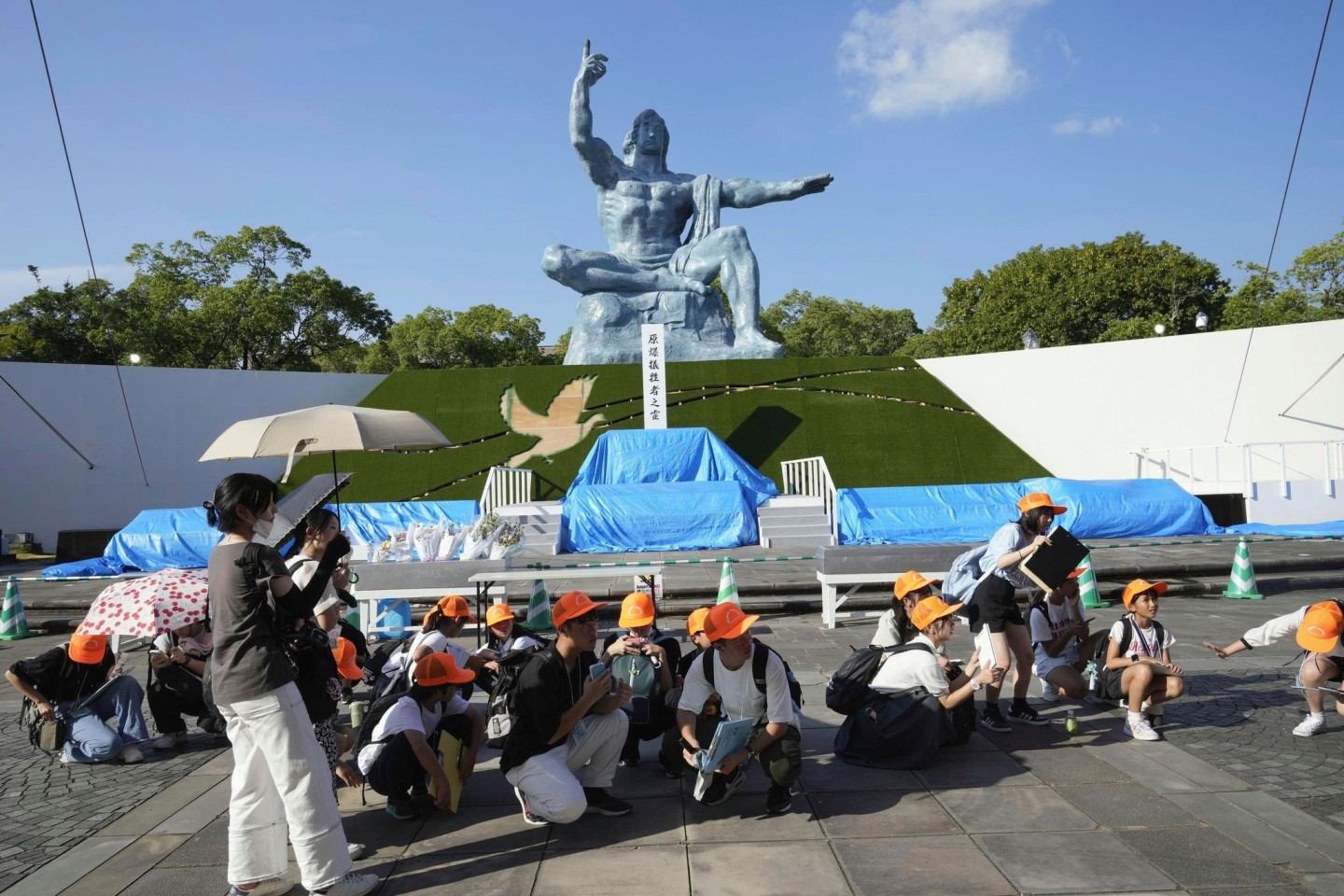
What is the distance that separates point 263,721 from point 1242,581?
29.6ft

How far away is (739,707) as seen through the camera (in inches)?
147

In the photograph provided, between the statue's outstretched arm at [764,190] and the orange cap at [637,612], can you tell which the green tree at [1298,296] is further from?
the orange cap at [637,612]

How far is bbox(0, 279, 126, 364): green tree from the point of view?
1100 inches

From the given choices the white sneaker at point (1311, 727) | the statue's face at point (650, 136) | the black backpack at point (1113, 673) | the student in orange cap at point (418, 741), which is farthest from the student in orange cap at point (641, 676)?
the statue's face at point (650, 136)

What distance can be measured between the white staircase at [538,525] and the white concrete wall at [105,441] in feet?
20.6

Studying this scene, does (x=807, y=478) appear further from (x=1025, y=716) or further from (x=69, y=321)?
(x=69, y=321)

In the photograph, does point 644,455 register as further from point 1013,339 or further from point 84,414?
point 1013,339

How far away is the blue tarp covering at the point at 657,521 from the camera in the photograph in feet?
42.5

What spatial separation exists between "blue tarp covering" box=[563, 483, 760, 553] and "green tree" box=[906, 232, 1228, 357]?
20.9 meters

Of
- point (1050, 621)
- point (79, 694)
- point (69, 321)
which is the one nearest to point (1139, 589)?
point (1050, 621)

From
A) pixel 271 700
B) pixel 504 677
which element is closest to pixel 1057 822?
pixel 504 677

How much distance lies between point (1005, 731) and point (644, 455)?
1083 cm

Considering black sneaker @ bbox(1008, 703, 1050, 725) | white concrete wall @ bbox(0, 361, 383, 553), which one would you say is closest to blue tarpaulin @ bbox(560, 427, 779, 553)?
white concrete wall @ bbox(0, 361, 383, 553)

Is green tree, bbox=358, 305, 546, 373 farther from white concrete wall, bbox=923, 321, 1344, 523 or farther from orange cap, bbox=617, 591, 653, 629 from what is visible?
orange cap, bbox=617, 591, 653, 629
